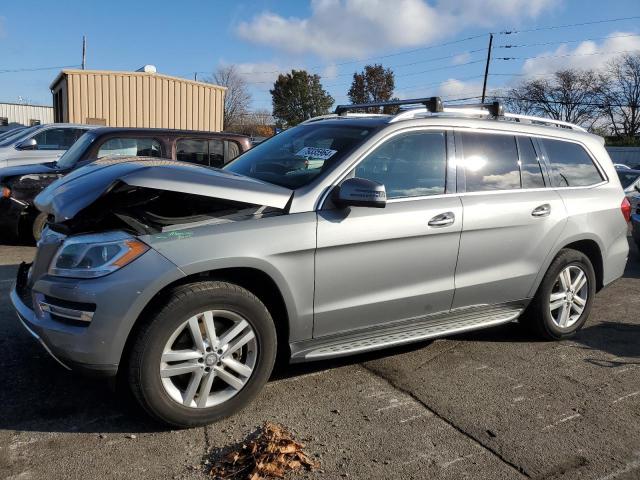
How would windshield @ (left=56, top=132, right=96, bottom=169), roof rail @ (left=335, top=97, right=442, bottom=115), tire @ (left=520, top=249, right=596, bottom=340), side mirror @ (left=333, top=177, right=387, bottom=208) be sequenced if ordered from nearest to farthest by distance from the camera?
side mirror @ (left=333, top=177, right=387, bottom=208) → roof rail @ (left=335, top=97, right=442, bottom=115) → tire @ (left=520, top=249, right=596, bottom=340) → windshield @ (left=56, top=132, right=96, bottom=169)

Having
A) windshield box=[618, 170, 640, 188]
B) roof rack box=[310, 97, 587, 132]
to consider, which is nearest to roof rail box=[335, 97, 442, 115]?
roof rack box=[310, 97, 587, 132]

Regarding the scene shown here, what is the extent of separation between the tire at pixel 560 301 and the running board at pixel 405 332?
0.75 ft

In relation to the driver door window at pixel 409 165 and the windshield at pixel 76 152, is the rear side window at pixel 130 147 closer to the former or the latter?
the windshield at pixel 76 152

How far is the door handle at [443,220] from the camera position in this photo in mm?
3885

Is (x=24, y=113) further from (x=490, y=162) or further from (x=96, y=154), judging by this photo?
(x=490, y=162)

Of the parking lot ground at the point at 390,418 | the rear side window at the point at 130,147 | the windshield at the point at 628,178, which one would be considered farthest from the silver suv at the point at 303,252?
the windshield at the point at 628,178

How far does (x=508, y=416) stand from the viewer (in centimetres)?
351

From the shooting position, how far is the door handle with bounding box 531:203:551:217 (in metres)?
4.48

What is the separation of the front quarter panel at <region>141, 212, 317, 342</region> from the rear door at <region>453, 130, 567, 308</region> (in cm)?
123

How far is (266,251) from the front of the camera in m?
3.26

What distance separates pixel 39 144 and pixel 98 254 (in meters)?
8.21

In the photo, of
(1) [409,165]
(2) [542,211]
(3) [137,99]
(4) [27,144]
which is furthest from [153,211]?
(3) [137,99]

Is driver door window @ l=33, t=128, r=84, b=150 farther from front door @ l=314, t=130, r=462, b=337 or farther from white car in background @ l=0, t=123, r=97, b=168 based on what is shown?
front door @ l=314, t=130, r=462, b=337

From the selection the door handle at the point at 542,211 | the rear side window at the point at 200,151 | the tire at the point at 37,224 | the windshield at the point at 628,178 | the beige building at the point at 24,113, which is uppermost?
the beige building at the point at 24,113
